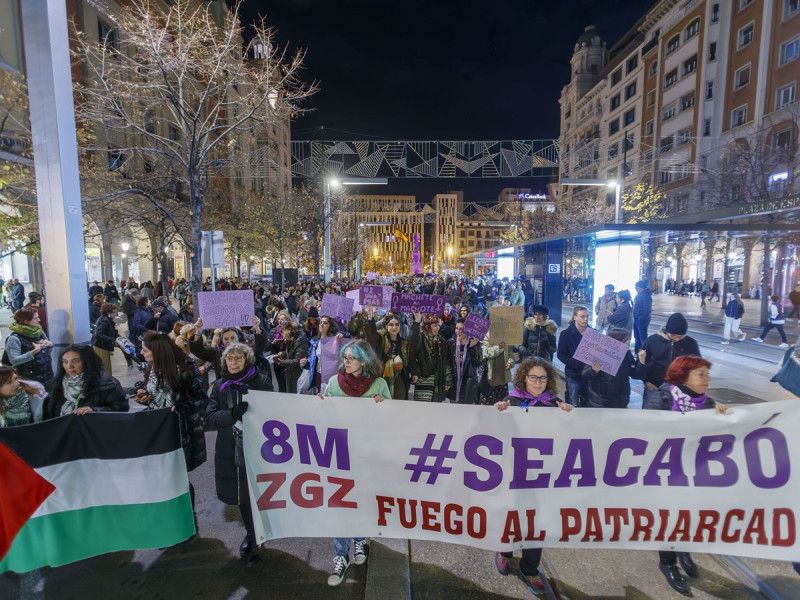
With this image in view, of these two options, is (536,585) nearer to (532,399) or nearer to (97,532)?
(532,399)

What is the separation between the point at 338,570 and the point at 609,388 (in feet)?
10.5

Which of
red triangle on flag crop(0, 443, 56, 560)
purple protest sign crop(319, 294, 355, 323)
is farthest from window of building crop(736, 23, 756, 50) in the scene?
red triangle on flag crop(0, 443, 56, 560)

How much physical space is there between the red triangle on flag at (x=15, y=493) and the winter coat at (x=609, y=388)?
493 cm

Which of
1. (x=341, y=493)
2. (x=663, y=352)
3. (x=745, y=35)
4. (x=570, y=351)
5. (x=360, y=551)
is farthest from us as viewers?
(x=745, y=35)

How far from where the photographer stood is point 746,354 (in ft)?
37.4

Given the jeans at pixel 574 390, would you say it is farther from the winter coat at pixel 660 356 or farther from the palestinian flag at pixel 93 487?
the palestinian flag at pixel 93 487

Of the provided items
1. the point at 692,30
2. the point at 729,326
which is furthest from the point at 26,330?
the point at 692,30

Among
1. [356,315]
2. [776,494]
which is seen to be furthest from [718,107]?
[776,494]

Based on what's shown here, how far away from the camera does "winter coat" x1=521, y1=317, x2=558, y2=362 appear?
6641 millimetres

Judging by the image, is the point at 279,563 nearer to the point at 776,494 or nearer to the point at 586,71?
the point at 776,494

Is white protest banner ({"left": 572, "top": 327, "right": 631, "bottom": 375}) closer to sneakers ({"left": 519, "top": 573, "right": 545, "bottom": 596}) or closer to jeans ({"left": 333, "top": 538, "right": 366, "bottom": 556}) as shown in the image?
sneakers ({"left": 519, "top": 573, "right": 545, "bottom": 596})

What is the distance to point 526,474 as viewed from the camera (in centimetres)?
312

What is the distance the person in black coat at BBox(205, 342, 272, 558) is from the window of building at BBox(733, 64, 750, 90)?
44127mm

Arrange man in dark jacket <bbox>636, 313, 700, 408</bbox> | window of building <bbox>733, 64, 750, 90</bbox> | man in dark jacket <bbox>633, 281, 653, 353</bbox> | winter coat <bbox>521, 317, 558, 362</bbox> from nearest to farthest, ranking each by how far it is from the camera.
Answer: man in dark jacket <bbox>636, 313, 700, 408</bbox> < winter coat <bbox>521, 317, 558, 362</bbox> < man in dark jacket <bbox>633, 281, 653, 353</bbox> < window of building <bbox>733, 64, 750, 90</bbox>
